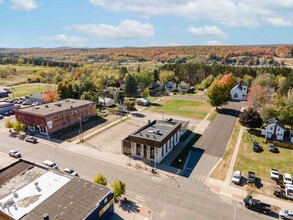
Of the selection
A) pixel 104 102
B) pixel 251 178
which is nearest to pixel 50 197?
pixel 251 178

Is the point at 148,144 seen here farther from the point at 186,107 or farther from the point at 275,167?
the point at 186,107

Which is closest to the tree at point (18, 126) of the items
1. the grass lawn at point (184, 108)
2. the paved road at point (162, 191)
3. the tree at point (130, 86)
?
the paved road at point (162, 191)

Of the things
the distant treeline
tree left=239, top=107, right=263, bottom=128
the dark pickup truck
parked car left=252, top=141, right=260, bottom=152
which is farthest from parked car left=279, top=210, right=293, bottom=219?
the distant treeline

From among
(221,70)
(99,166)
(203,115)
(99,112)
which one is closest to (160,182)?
(99,166)

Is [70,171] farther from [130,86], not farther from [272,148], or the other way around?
[130,86]

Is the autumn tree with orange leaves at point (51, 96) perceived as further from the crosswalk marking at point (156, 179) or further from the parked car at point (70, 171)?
the crosswalk marking at point (156, 179)
